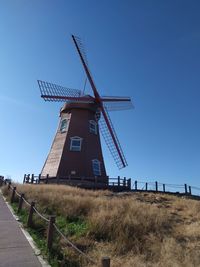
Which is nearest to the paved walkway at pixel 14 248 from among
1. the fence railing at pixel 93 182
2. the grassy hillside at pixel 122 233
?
the grassy hillside at pixel 122 233

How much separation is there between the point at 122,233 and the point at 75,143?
64.5 ft

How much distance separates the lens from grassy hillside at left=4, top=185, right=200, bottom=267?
9516 millimetres

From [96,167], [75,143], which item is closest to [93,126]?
[75,143]

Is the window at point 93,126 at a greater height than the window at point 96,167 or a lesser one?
greater

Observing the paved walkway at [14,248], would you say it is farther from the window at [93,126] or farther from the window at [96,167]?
the window at [93,126]

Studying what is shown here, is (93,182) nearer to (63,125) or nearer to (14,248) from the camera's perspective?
(63,125)

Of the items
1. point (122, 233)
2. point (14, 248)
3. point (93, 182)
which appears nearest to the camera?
point (14, 248)

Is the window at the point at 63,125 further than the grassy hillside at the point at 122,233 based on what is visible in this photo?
Yes

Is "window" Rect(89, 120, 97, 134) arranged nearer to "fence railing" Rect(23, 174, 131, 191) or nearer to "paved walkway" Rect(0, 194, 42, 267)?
"fence railing" Rect(23, 174, 131, 191)

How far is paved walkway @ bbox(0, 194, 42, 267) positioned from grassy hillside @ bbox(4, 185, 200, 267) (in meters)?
0.84

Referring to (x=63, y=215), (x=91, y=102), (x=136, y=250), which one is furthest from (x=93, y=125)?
(x=136, y=250)

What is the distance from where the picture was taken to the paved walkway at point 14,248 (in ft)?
26.4

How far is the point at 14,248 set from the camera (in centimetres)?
926

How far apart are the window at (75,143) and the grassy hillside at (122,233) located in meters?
12.9
